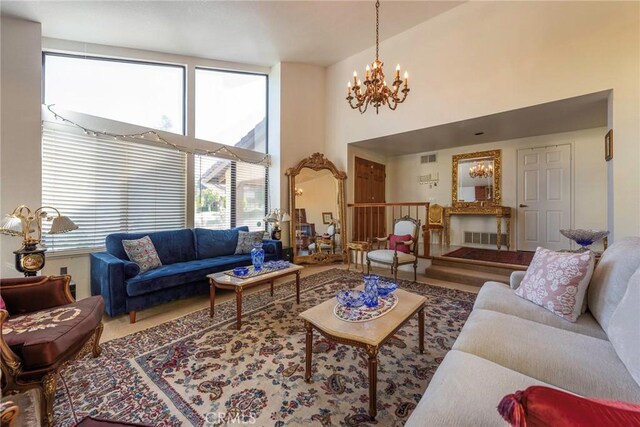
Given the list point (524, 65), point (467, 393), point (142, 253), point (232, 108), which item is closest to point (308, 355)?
point (467, 393)

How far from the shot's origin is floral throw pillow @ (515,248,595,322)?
60.7 inches

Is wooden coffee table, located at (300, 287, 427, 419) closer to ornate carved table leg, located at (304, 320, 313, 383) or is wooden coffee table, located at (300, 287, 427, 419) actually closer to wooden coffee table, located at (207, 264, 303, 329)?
ornate carved table leg, located at (304, 320, 313, 383)

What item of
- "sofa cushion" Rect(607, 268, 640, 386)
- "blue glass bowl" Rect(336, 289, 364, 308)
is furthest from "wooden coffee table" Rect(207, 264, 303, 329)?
"sofa cushion" Rect(607, 268, 640, 386)

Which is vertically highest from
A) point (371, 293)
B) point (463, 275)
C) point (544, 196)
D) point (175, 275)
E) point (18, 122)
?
point (18, 122)

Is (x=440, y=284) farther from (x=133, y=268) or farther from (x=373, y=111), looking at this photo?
(x=133, y=268)

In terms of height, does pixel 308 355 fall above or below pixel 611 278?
below

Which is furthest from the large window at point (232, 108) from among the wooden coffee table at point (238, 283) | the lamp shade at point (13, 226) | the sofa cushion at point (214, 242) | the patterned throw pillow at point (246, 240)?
the wooden coffee table at point (238, 283)

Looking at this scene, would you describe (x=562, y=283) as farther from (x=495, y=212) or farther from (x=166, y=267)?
(x=495, y=212)

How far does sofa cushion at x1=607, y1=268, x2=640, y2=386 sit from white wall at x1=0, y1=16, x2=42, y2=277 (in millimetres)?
4589

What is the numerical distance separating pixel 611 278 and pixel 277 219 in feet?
13.8

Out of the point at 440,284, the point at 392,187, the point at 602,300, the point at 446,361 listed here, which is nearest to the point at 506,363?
the point at 446,361

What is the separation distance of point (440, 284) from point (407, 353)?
2005 mm

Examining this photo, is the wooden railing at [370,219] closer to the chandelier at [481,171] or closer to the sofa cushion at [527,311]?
the chandelier at [481,171]

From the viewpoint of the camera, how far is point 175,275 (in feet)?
9.23
